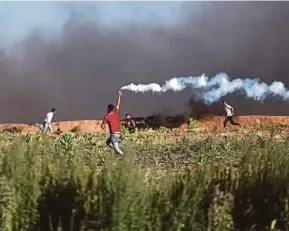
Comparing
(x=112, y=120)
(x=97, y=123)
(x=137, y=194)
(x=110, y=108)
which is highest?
(x=97, y=123)

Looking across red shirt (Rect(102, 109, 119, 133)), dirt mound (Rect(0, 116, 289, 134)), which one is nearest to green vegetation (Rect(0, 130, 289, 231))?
red shirt (Rect(102, 109, 119, 133))

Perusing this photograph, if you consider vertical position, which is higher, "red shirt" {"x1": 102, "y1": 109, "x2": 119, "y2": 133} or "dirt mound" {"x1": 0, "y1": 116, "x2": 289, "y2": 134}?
"dirt mound" {"x1": 0, "y1": 116, "x2": 289, "y2": 134}

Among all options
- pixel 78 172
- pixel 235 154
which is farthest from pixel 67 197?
pixel 235 154

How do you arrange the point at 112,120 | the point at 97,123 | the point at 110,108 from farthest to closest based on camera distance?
the point at 97,123 → the point at 110,108 → the point at 112,120

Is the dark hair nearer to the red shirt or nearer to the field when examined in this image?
the red shirt

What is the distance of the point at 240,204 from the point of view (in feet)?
24.1

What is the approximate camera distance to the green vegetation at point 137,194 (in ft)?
22.5

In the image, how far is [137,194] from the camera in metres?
6.90

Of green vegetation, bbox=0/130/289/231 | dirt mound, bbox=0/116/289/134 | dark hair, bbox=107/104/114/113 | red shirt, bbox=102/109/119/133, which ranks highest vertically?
dirt mound, bbox=0/116/289/134

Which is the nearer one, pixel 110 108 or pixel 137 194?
pixel 137 194

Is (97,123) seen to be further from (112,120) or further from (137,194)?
(137,194)

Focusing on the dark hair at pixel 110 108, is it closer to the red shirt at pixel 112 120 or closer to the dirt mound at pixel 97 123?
the red shirt at pixel 112 120

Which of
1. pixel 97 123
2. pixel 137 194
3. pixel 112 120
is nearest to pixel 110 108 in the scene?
pixel 112 120

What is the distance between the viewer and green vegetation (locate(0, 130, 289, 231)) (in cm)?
686
